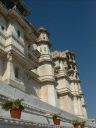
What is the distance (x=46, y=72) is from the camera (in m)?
44.7

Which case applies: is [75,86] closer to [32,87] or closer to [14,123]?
[32,87]

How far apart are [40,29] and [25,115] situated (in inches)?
1475

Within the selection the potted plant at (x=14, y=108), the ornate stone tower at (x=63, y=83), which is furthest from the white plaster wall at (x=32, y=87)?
the potted plant at (x=14, y=108)

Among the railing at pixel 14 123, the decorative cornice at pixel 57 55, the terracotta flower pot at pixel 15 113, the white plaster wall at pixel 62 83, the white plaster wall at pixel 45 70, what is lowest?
the railing at pixel 14 123

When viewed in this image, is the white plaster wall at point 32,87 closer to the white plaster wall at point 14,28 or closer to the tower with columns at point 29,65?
the tower with columns at point 29,65

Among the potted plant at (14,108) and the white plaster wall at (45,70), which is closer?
the potted plant at (14,108)

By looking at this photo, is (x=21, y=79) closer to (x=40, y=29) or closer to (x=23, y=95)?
(x=23, y=95)

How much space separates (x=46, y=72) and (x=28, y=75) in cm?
819

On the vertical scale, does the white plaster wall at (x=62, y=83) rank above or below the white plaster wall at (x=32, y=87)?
above

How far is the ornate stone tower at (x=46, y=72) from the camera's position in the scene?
137 ft

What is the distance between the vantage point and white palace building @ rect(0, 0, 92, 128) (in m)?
17.5

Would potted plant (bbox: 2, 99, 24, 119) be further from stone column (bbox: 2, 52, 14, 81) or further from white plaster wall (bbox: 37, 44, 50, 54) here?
white plaster wall (bbox: 37, 44, 50, 54)

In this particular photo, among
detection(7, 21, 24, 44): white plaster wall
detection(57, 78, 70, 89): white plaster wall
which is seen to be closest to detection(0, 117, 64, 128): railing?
detection(7, 21, 24, 44): white plaster wall

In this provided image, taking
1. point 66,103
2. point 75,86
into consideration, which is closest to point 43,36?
point 66,103
